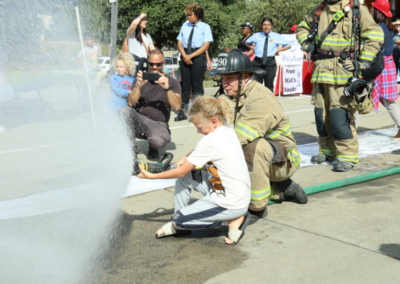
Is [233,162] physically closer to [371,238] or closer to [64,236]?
[371,238]

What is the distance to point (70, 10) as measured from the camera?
6.26 m

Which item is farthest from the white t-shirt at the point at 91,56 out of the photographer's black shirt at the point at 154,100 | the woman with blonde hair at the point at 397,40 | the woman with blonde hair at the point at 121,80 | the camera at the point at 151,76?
the woman with blonde hair at the point at 397,40

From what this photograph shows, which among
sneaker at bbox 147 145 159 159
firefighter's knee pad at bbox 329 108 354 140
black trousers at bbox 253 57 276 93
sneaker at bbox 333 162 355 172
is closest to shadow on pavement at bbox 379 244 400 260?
sneaker at bbox 333 162 355 172

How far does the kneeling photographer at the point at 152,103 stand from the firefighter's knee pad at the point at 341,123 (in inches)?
68.3

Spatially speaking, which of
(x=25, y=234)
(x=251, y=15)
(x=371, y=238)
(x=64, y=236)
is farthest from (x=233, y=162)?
(x=251, y=15)

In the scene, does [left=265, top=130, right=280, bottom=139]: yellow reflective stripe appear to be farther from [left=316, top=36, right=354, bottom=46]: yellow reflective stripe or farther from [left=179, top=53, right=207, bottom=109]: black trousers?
[left=179, top=53, right=207, bottom=109]: black trousers

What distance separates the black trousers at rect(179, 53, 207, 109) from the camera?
26.0ft

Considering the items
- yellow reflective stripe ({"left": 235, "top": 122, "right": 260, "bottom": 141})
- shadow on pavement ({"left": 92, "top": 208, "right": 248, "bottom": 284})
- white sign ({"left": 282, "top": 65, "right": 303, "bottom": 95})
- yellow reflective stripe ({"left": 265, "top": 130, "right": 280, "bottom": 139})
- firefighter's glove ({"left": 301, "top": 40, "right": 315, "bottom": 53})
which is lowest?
white sign ({"left": 282, "top": 65, "right": 303, "bottom": 95})

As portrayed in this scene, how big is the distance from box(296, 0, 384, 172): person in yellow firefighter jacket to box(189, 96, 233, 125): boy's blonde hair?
2.21 m

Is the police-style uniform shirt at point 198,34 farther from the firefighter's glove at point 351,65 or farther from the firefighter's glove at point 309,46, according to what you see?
the firefighter's glove at point 351,65

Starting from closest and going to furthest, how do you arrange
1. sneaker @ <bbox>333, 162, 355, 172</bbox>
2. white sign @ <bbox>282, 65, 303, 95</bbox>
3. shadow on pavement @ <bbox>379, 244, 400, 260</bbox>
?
shadow on pavement @ <bbox>379, 244, 400, 260</bbox>, sneaker @ <bbox>333, 162, 355, 172</bbox>, white sign @ <bbox>282, 65, 303, 95</bbox>

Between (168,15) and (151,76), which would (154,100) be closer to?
(151,76)

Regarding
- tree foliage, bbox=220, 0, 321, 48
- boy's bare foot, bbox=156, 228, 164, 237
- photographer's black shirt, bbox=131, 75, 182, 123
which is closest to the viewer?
boy's bare foot, bbox=156, 228, 164, 237

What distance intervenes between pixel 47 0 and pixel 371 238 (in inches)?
191
